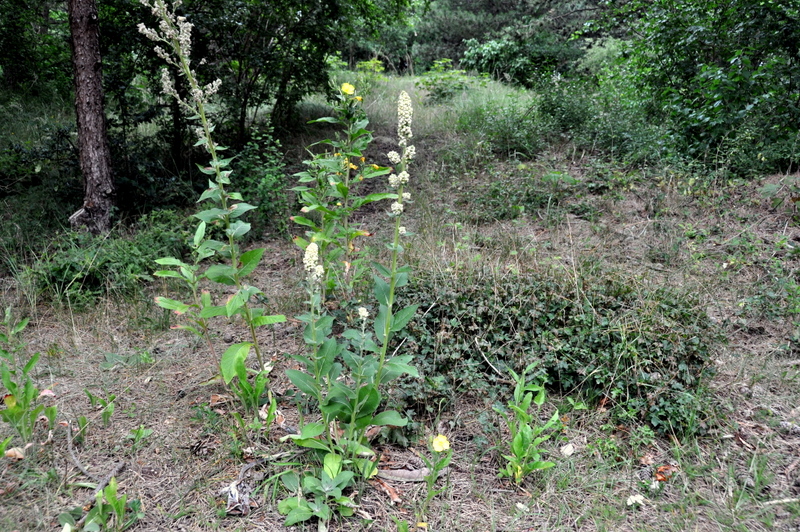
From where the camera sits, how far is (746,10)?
197 inches

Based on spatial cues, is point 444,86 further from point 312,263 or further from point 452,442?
point 312,263

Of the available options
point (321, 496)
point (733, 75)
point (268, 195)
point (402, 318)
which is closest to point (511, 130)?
point (733, 75)

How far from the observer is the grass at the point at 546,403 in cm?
205

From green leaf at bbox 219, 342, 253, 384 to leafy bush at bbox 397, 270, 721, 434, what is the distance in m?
0.87

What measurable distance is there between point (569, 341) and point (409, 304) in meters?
1.03

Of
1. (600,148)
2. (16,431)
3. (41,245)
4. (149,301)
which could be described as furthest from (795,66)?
(41,245)

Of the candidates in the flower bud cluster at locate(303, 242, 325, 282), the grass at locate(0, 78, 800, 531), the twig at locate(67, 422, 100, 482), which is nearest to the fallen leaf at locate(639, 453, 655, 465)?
the grass at locate(0, 78, 800, 531)

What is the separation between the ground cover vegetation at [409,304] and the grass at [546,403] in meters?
0.02

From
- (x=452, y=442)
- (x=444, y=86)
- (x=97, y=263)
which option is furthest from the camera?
(x=444, y=86)

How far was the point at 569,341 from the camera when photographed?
2.88m

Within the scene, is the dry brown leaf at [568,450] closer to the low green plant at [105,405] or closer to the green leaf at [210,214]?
the green leaf at [210,214]

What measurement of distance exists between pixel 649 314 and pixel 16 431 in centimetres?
357

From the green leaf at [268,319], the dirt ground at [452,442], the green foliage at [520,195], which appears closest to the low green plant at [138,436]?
the dirt ground at [452,442]

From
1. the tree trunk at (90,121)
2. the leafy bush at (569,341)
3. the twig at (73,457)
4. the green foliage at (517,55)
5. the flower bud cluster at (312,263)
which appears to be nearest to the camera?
the flower bud cluster at (312,263)
